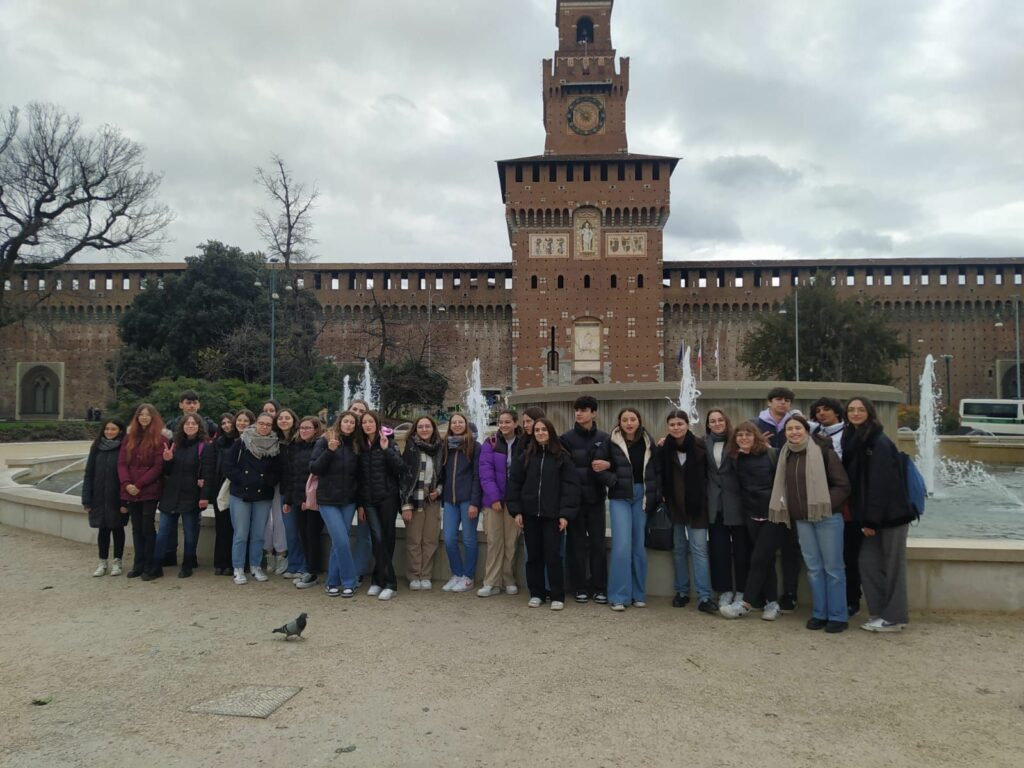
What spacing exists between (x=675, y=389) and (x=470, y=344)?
3351 cm

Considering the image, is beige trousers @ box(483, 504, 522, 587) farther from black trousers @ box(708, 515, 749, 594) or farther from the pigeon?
the pigeon

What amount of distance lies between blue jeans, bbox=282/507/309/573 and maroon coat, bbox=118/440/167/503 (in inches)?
46.7

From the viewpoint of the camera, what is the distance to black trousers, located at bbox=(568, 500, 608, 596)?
17.4 feet

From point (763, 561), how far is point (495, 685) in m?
2.24

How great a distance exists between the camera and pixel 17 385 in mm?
45875

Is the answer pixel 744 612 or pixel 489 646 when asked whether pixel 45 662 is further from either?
pixel 744 612

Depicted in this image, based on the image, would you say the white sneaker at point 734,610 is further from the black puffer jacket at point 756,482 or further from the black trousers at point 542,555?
the black trousers at point 542,555

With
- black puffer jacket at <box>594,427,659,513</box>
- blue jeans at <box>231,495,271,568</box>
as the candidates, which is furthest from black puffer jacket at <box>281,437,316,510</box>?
black puffer jacket at <box>594,427,659,513</box>

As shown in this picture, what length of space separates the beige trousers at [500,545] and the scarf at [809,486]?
202cm

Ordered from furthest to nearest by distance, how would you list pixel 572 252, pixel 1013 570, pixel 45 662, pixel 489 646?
pixel 572 252
pixel 1013 570
pixel 489 646
pixel 45 662

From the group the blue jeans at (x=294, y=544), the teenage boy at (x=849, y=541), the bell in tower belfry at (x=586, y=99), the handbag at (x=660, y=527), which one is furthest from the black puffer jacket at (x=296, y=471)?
the bell in tower belfry at (x=586, y=99)

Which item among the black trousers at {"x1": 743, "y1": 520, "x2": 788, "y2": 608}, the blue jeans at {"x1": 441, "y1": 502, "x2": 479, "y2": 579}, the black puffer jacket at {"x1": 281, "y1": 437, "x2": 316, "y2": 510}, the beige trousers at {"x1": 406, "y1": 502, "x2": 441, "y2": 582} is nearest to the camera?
the black trousers at {"x1": 743, "y1": 520, "x2": 788, "y2": 608}

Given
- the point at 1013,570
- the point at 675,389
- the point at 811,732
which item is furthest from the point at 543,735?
the point at 675,389

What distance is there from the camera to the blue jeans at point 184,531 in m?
6.24
